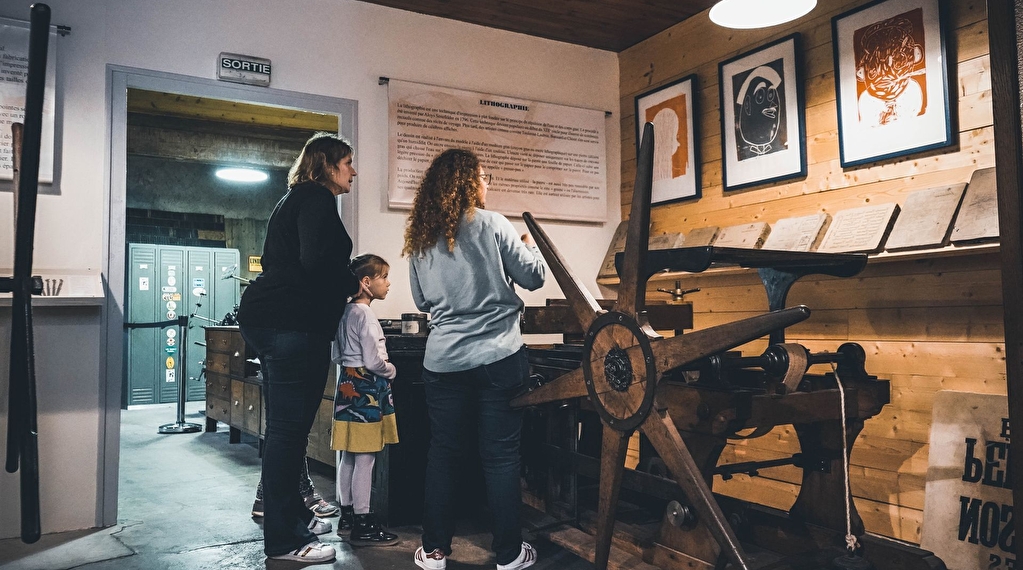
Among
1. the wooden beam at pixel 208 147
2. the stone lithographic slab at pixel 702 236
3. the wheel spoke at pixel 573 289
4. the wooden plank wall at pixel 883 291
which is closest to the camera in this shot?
the wheel spoke at pixel 573 289

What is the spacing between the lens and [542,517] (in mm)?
2955

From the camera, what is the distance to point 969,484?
8.68ft

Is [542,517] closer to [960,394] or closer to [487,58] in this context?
[960,394]

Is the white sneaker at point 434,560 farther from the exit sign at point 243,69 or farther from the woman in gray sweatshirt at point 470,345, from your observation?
the exit sign at point 243,69

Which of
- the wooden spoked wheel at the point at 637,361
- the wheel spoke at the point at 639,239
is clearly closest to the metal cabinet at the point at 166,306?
the wooden spoked wheel at the point at 637,361

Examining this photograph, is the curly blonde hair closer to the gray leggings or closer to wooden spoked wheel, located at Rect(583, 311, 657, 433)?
wooden spoked wheel, located at Rect(583, 311, 657, 433)

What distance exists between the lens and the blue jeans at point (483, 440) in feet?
8.04

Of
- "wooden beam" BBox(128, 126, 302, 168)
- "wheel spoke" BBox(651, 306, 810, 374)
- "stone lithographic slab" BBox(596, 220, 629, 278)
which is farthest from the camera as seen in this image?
"wooden beam" BBox(128, 126, 302, 168)

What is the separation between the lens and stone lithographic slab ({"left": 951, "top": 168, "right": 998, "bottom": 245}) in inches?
102

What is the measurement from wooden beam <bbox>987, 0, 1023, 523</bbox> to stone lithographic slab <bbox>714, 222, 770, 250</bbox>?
7.88 ft

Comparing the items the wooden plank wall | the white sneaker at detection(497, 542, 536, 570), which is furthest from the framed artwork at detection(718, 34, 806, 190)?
the white sneaker at detection(497, 542, 536, 570)

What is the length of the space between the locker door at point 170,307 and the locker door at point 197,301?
2.9 inches

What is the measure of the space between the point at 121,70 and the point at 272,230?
143 centimetres

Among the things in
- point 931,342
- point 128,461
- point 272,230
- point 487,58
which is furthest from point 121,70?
point 931,342
